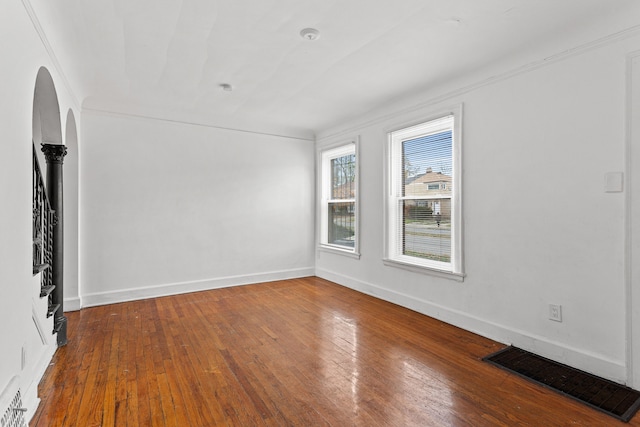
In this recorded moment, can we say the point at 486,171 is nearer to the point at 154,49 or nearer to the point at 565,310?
the point at 565,310

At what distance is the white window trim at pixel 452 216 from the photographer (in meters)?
3.53

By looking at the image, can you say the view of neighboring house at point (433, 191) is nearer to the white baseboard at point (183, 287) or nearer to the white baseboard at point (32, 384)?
the white baseboard at point (183, 287)

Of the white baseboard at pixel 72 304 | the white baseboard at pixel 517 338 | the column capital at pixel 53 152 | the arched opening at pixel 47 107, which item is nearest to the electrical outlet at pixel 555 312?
the white baseboard at pixel 517 338

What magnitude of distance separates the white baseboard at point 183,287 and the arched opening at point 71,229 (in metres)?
0.19

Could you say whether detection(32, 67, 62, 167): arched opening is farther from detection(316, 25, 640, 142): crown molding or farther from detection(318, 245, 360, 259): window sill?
detection(318, 245, 360, 259): window sill

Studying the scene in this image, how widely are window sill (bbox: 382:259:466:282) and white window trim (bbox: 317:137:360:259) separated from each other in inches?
29.4

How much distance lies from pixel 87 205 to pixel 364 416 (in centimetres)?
413

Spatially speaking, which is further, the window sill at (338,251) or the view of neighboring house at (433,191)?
the window sill at (338,251)

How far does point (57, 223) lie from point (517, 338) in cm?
430

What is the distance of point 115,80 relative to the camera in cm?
365

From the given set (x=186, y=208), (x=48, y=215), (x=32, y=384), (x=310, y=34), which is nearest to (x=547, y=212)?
(x=310, y=34)

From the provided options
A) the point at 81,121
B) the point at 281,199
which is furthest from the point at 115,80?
the point at 281,199

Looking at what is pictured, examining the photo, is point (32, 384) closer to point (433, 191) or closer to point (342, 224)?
point (433, 191)

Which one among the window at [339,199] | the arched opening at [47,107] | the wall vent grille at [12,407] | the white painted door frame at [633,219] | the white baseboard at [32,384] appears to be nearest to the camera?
the wall vent grille at [12,407]
